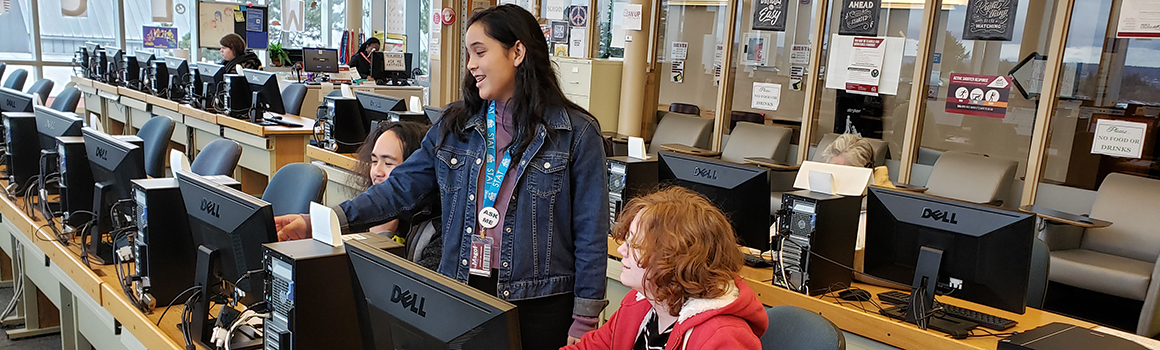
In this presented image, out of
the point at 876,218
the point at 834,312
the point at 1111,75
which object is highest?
the point at 1111,75

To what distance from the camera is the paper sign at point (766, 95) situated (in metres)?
5.99

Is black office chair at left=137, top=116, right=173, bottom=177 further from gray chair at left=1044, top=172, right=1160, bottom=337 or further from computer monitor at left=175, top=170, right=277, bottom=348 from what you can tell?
gray chair at left=1044, top=172, right=1160, bottom=337

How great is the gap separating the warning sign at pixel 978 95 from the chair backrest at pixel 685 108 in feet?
6.79

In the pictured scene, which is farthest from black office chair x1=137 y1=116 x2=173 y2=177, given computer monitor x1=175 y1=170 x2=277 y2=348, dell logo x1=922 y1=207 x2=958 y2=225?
dell logo x1=922 y1=207 x2=958 y2=225

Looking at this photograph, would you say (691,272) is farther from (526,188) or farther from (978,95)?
(978,95)

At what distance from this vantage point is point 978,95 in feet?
16.0

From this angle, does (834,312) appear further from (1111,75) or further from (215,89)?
(215,89)

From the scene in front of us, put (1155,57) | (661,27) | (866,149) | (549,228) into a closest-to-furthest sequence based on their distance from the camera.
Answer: (549,228)
(866,149)
(1155,57)
(661,27)

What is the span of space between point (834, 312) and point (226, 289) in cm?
169

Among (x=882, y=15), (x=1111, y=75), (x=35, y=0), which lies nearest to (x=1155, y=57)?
(x=1111, y=75)

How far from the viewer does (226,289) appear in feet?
6.11

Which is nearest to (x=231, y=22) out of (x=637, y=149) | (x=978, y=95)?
(x=637, y=149)

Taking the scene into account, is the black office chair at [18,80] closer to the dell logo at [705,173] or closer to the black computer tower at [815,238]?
the dell logo at [705,173]

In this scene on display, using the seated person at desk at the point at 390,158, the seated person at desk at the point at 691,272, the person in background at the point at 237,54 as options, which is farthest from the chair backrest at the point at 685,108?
the seated person at desk at the point at 691,272
